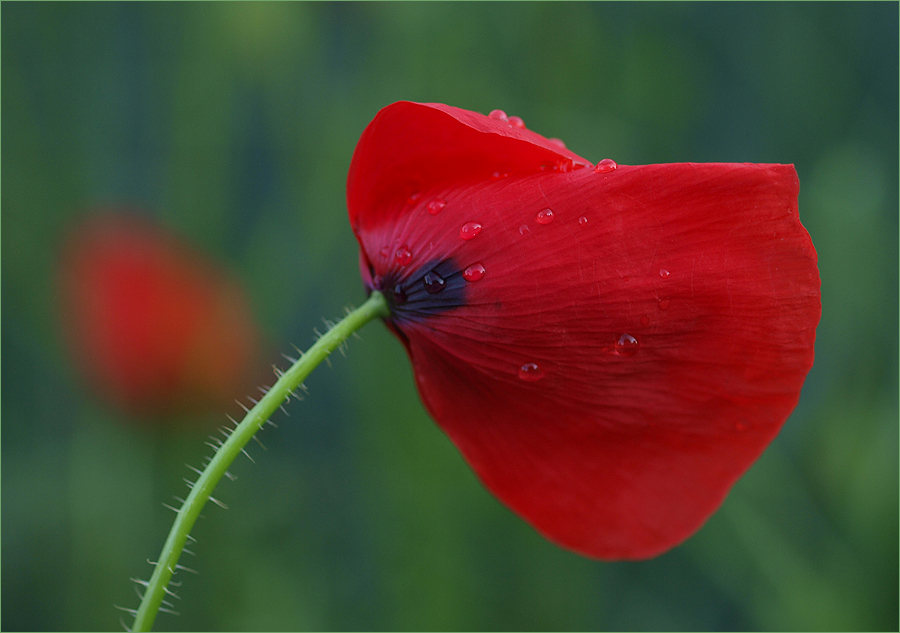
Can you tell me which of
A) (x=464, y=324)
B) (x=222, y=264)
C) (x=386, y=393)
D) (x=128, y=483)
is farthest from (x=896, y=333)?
(x=128, y=483)

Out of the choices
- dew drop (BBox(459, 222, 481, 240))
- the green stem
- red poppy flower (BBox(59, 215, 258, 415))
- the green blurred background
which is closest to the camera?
the green stem

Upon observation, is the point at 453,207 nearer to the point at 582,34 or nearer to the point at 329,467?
the point at 582,34

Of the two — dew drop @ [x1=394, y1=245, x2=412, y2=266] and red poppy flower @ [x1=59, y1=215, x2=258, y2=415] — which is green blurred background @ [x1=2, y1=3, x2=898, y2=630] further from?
dew drop @ [x1=394, y1=245, x2=412, y2=266]

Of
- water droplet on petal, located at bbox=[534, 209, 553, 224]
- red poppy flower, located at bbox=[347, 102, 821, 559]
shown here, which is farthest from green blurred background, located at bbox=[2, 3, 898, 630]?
water droplet on petal, located at bbox=[534, 209, 553, 224]

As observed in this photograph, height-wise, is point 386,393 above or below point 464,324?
below

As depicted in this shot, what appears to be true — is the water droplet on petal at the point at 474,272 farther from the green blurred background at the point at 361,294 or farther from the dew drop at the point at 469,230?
the green blurred background at the point at 361,294

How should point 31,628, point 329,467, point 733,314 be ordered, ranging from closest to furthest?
point 733,314 → point 31,628 → point 329,467

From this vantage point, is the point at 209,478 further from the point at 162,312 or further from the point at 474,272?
the point at 162,312
